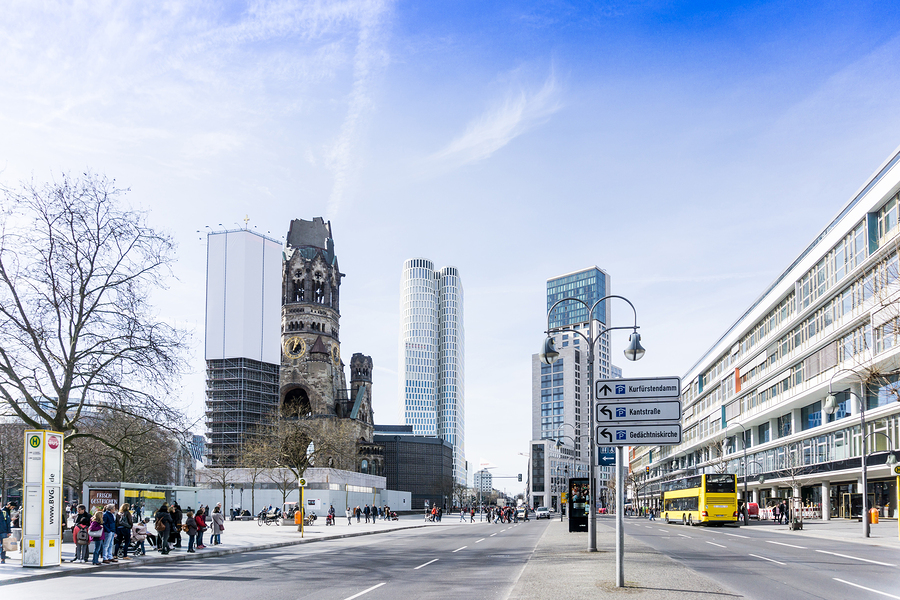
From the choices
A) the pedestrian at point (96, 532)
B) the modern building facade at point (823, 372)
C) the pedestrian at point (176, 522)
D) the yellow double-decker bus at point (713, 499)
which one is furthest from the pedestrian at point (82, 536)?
the yellow double-decker bus at point (713, 499)

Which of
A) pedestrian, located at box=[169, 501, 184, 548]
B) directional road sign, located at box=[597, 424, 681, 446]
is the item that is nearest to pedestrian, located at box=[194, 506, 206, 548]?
pedestrian, located at box=[169, 501, 184, 548]

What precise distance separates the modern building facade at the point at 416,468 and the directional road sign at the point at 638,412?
428ft

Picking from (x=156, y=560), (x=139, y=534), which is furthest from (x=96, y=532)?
(x=139, y=534)

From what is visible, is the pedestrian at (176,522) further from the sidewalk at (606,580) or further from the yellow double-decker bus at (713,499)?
the yellow double-decker bus at (713,499)

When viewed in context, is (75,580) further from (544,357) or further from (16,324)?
(544,357)

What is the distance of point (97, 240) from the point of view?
28766 millimetres

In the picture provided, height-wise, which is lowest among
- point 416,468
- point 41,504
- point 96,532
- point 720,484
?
point 416,468

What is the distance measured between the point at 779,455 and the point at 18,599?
6918 cm

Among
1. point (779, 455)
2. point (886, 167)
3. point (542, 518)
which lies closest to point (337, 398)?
point (542, 518)

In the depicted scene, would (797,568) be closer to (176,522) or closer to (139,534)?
(139,534)

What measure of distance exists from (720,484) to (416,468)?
99.1 meters

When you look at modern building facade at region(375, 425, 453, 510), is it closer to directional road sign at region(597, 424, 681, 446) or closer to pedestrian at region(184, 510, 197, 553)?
pedestrian at region(184, 510, 197, 553)

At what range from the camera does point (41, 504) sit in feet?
69.7

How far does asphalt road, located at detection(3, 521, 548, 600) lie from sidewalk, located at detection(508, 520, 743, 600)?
0.67 metres
